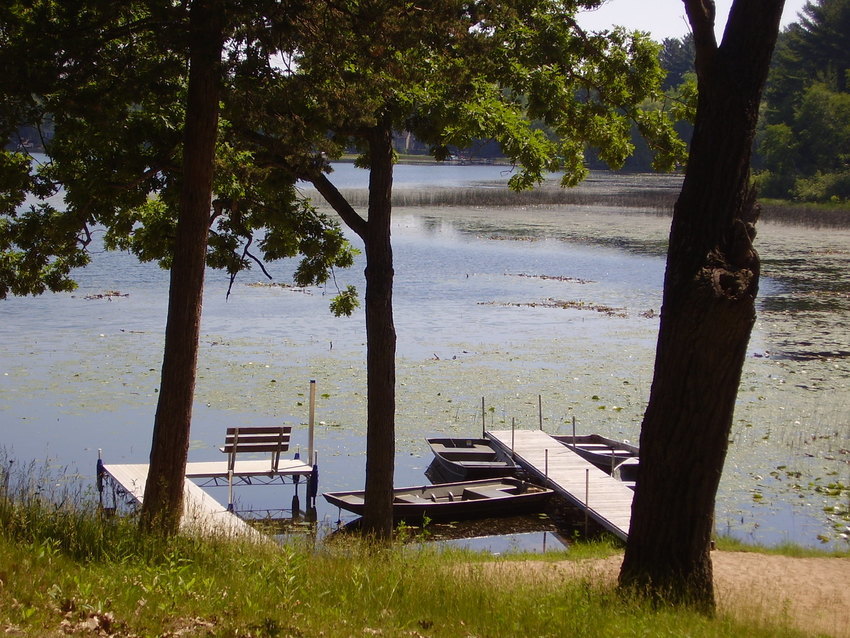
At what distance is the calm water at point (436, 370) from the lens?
16656mm

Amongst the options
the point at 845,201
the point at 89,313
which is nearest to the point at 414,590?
the point at 89,313

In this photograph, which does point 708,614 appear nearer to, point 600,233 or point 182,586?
point 182,586

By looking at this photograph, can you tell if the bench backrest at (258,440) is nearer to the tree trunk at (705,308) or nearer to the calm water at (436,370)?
the calm water at (436,370)

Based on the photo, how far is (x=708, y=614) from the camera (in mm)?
7539

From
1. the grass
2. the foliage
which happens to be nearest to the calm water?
the foliage

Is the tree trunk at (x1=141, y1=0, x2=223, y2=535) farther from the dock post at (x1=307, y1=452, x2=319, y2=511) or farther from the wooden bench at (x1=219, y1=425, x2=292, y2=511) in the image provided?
the dock post at (x1=307, y1=452, x2=319, y2=511)

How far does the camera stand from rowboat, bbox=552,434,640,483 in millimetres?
16453

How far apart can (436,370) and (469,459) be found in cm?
591

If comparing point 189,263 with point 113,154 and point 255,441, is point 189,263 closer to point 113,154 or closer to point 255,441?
point 113,154

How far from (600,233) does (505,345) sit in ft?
90.7

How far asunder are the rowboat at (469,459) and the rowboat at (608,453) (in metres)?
1.30

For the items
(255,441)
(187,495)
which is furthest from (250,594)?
(255,441)

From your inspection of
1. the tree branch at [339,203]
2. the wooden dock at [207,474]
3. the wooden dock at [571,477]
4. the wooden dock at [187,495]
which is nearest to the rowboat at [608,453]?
the wooden dock at [571,477]

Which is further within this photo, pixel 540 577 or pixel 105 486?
pixel 105 486
